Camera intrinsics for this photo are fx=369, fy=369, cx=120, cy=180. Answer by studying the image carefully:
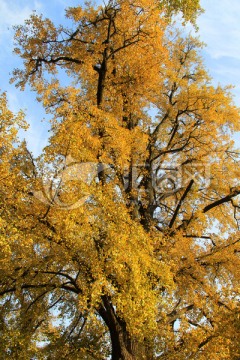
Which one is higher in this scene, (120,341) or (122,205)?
(122,205)

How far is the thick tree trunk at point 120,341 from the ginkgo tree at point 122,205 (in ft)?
Result: 0.09

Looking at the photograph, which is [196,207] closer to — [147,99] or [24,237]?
[147,99]

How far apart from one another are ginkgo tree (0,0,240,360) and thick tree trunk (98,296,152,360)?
1.1 inches

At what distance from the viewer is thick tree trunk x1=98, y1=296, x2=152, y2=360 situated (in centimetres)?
961

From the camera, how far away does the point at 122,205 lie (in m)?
9.52

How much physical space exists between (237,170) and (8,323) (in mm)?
9184

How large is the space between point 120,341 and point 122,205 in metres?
3.58

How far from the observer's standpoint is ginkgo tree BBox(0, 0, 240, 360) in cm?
833

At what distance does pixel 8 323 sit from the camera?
978 cm

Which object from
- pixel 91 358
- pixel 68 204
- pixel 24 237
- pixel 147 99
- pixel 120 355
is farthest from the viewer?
pixel 147 99

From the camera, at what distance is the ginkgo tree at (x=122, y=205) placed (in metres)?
8.33

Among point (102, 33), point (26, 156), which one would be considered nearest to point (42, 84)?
point (102, 33)

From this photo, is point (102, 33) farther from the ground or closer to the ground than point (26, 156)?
farther from the ground

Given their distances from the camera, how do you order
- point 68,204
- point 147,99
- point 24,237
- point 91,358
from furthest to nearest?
1. point 147,99
2. point 91,358
3. point 68,204
4. point 24,237
